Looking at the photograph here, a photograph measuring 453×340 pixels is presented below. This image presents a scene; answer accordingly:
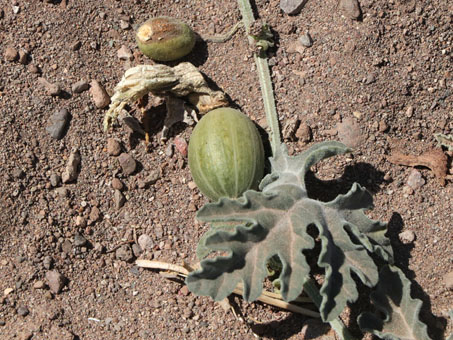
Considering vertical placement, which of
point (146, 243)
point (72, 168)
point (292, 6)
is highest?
point (292, 6)

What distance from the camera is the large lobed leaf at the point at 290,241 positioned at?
97.3 inches

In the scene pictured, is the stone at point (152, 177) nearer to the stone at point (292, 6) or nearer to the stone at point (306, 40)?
the stone at point (306, 40)

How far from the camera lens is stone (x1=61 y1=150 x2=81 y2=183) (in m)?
3.33

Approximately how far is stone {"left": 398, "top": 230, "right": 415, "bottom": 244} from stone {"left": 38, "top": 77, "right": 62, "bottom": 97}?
236 cm

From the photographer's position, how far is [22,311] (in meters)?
3.16

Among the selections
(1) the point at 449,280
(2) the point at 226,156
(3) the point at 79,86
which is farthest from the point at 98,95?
(1) the point at 449,280

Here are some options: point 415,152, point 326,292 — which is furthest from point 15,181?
point 415,152

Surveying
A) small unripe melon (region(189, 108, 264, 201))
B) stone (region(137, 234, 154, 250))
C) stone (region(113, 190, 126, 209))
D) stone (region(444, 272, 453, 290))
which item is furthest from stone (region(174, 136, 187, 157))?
stone (region(444, 272, 453, 290))

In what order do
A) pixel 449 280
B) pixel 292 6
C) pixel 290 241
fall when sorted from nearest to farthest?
pixel 290 241
pixel 449 280
pixel 292 6

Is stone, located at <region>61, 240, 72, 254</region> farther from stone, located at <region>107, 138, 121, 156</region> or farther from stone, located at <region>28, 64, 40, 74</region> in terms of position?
stone, located at <region>28, 64, 40, 74</region>

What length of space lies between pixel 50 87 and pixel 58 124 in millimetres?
253

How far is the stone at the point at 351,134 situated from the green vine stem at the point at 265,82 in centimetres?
41

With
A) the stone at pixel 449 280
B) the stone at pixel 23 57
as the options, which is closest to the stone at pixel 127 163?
the stone at pixel 23 57

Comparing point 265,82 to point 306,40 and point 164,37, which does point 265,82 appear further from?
point 164,37
